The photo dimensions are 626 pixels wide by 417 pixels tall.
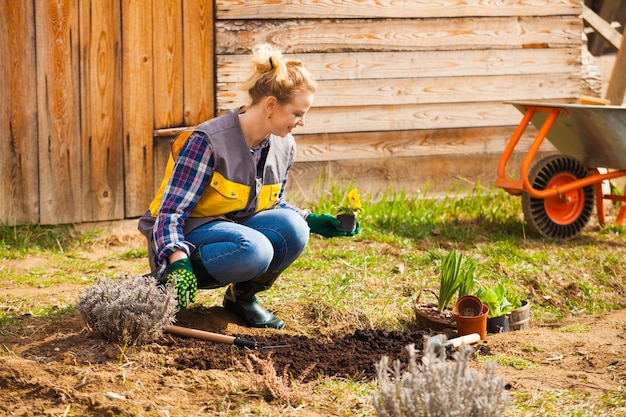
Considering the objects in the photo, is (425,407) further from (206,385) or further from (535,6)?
(535,6)

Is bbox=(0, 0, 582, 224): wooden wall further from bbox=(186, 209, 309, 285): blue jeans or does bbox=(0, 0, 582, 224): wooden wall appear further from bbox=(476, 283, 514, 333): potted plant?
bbox=(476, 283, 514, 333): potted plant

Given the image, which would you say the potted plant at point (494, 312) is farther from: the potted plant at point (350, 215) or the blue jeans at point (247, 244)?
the blue jeans at point (247, 244)

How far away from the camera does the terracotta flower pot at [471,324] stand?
4.20 metres

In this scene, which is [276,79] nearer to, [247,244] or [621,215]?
[247,244]

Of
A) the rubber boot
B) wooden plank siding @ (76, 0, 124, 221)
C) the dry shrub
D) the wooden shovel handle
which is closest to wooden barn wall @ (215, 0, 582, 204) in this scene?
wooden plank siding @ (76, 0, 124, 221)

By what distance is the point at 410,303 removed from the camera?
192 inches

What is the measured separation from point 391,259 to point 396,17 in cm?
202

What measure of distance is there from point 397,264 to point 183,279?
216cm

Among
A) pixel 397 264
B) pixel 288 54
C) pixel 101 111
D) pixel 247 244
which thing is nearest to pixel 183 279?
pixel 247 244

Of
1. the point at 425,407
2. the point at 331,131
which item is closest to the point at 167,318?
the point at 425,407

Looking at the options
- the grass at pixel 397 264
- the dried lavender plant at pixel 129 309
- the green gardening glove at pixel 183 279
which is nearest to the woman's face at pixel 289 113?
the green gardening glove at pixel 183 279

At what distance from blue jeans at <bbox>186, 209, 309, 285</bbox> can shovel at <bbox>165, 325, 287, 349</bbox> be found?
272 mm

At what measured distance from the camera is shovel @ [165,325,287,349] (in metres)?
3.86

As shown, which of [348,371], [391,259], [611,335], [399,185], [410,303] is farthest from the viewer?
[399,185]
